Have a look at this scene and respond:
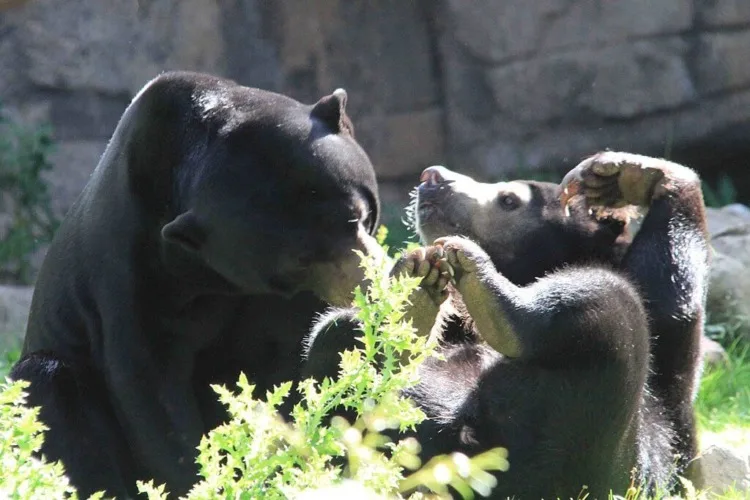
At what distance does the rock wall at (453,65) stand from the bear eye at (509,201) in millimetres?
5894

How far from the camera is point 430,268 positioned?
3393mm

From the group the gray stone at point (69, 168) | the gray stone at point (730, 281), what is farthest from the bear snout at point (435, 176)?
the gray stone at point (69, 168)

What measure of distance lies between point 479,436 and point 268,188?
1.07 meters

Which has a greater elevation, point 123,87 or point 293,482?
point 293,482

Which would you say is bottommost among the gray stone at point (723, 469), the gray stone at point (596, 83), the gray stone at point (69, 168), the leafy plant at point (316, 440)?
the gray stone at point (69, 168)

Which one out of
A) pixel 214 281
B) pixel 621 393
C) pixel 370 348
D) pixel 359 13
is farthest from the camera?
pixel 359 13

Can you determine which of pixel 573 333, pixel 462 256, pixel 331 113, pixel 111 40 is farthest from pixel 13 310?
pixel 573 333

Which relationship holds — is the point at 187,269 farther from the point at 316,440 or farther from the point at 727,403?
the point at 727,403

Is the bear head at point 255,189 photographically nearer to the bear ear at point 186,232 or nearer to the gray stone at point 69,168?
the bear ear at point 186,232

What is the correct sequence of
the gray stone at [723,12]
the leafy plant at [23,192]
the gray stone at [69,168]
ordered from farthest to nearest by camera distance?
the gray stone at [69,168] → the gray stone at [723,12] → the leafy plant at [23,192]

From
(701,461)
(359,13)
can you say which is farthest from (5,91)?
(701,461)

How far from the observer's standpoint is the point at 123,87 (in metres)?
10.1

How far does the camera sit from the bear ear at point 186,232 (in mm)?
3906

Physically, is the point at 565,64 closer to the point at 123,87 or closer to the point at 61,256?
the point at 123,87
